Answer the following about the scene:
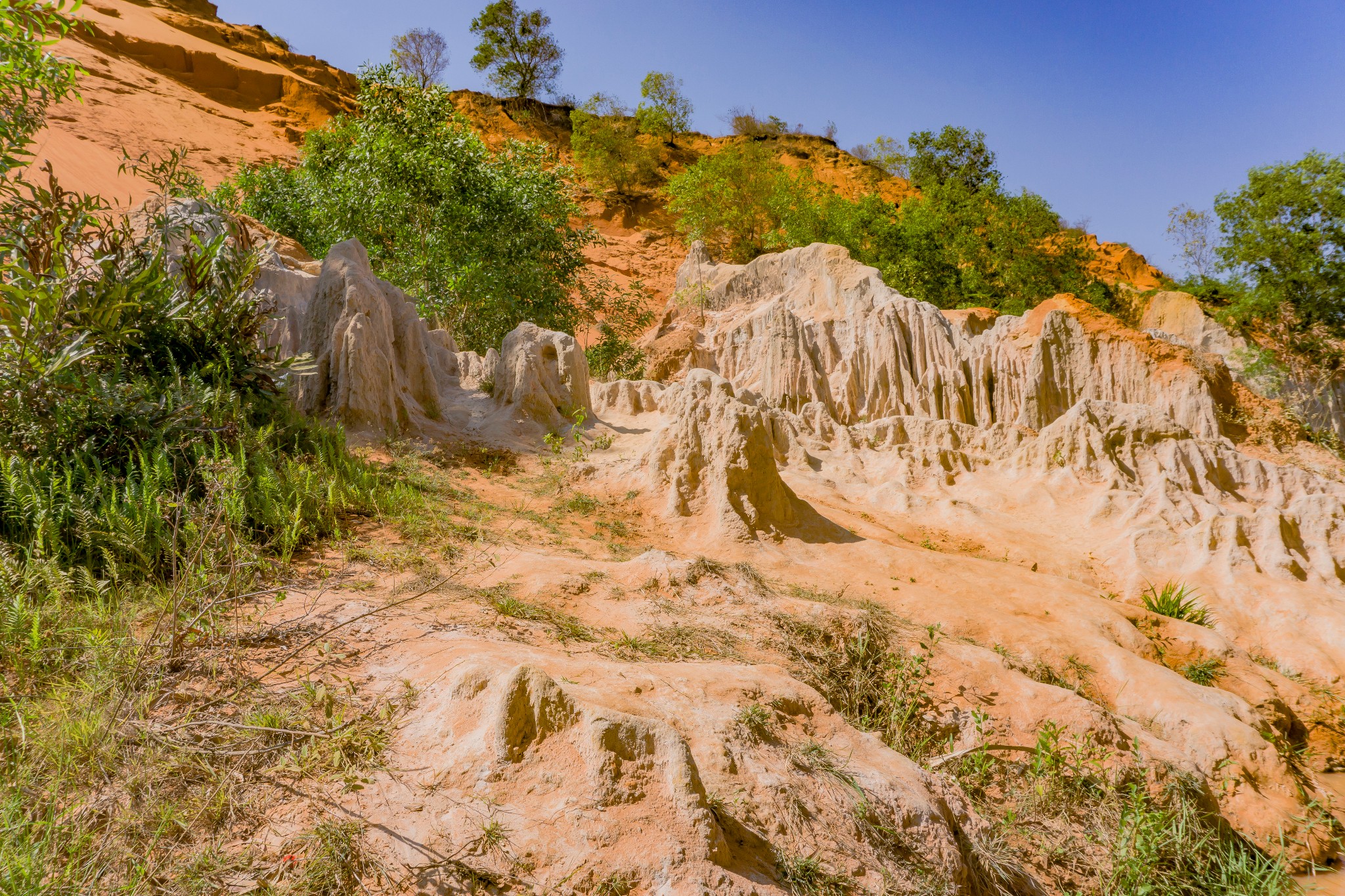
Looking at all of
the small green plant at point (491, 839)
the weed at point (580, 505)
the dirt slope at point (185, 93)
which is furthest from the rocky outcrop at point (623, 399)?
the dirt slope at point (185, 93)

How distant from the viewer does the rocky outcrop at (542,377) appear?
11219 millimetres

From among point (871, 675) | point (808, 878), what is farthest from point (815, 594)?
point (808, 878)

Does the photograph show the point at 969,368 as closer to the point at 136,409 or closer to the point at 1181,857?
the point at 1181,857

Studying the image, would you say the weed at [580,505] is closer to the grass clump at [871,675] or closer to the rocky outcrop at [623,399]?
the grass clump at [871,675]

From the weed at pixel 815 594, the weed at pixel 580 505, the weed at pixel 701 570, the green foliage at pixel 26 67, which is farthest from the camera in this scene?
the weed at pixel 580 505

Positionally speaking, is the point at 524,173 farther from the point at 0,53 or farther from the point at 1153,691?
the point at 1153,691

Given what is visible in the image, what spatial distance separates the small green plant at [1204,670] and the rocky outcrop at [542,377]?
857 cm

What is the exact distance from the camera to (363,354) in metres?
9.26

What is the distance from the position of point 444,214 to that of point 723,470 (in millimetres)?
10301

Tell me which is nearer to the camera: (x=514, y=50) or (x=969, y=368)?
(x=969, y=368)

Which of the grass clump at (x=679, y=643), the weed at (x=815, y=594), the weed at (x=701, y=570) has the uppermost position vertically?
the weed at (x=701, y=570)

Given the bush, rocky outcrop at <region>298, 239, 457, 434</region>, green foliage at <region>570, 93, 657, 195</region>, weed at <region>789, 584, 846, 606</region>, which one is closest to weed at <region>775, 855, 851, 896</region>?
the bush

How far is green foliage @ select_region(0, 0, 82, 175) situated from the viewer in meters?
4.04

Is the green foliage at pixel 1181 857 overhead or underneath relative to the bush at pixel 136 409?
underneath
